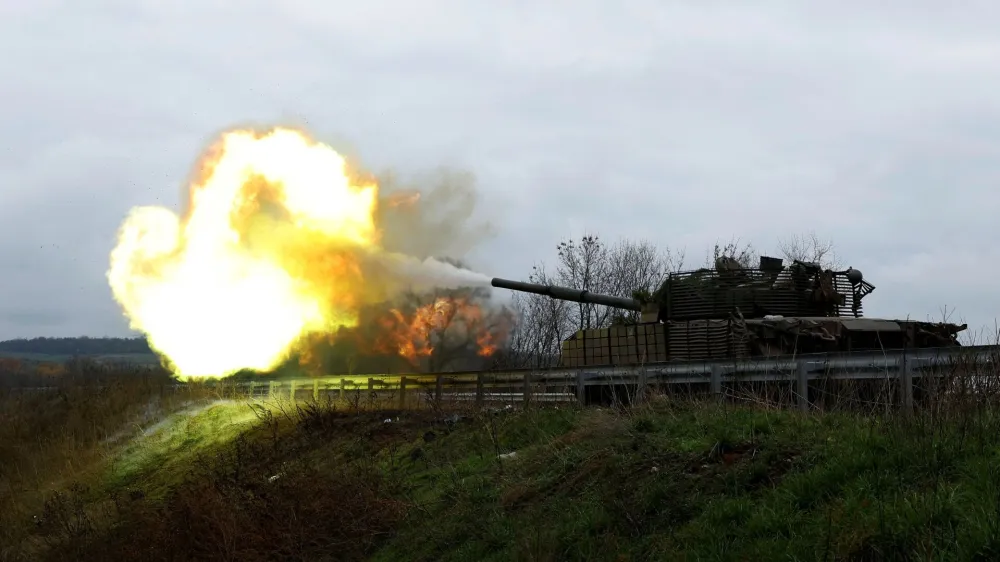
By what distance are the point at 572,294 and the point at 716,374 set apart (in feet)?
39.3

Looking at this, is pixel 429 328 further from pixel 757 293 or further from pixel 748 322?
pixel 748 322

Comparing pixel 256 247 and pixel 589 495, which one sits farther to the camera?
pixel 256 247

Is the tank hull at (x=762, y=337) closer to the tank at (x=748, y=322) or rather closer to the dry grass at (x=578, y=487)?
the tank at (x=748, y=322)

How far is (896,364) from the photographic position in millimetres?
13781

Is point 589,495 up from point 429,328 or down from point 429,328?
down

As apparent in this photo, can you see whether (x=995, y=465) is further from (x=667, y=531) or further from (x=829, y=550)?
(x=667, y=531)

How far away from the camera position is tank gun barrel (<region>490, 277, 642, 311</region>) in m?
26.0

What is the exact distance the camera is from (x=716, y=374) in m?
15.8

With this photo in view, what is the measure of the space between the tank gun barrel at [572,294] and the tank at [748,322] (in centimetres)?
16

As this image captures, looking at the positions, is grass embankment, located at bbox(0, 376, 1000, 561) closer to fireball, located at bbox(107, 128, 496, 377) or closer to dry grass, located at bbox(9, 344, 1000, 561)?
dry grass, located at bbox(9, 344, 1000, 561)

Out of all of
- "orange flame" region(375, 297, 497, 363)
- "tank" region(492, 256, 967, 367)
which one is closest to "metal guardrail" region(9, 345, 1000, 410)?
"tank" region(492, 256, 967, 367)

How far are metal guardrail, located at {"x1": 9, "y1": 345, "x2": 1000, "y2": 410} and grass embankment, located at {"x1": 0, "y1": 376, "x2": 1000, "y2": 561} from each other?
138cm

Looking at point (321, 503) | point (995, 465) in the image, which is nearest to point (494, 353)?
point (321, 503)

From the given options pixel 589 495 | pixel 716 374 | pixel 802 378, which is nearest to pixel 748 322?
pixel 716 374
